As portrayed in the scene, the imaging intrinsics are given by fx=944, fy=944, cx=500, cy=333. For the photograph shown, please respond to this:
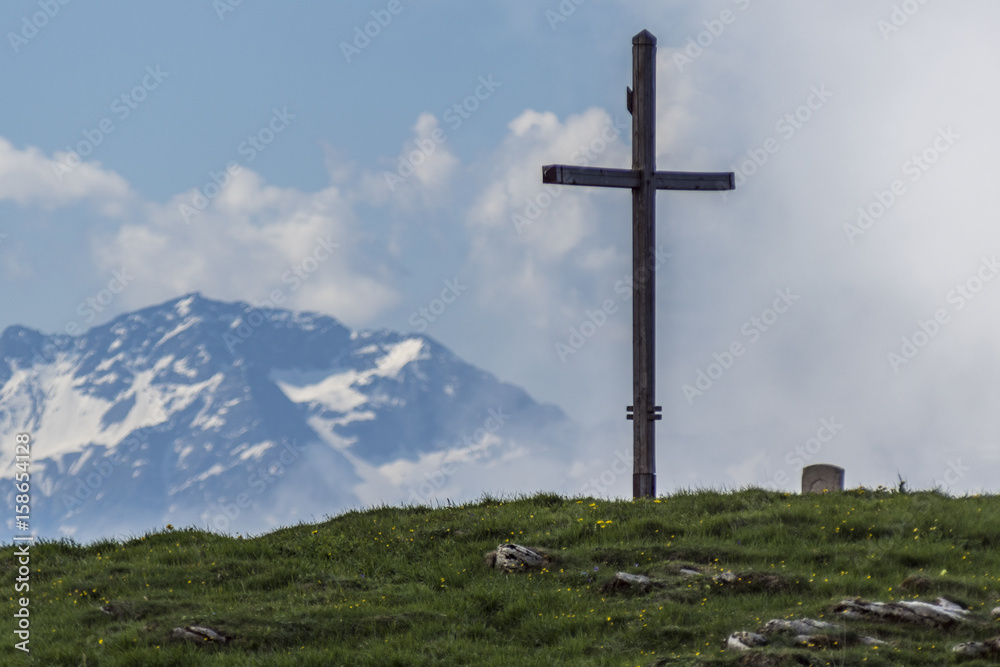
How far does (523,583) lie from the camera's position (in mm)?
13078

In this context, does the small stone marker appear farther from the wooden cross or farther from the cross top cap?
the cross top cap

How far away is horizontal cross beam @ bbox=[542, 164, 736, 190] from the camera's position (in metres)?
19.2

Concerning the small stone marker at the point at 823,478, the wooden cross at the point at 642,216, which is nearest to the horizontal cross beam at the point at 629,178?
the wooden cross at the point at 642,216

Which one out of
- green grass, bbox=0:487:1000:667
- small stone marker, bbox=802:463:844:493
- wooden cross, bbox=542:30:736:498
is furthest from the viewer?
wooden cross, bbox=542:30:736:498

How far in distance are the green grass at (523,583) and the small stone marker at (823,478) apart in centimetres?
121

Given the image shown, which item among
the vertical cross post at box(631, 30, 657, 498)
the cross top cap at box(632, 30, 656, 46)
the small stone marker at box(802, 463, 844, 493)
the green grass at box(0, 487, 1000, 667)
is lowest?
the green grass at box(0, 487, 1000, 667)

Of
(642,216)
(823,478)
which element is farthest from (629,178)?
(823,478)

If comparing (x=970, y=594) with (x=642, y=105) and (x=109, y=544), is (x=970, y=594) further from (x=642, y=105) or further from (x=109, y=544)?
(x=109, y=544)

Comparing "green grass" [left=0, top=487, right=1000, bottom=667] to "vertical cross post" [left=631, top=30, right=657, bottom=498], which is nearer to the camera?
"green grass" [left=0, top=487, right=1000, bottom=667]

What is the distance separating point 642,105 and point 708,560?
32.8 ft

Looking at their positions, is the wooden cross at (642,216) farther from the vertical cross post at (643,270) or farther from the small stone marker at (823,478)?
the small stone marker at (823,478)

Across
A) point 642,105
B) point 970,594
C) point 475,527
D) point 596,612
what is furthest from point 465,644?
point 642,105

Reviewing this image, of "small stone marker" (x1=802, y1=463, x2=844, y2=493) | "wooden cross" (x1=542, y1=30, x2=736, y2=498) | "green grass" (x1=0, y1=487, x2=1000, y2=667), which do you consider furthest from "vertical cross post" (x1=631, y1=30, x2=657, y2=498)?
"small stone marker" (x1=802, y1=463, x2=844, y2=493)

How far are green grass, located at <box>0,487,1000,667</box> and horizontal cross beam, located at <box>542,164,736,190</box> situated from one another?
6.49 metres
